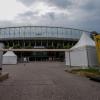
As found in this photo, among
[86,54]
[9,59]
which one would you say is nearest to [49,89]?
[86,54]

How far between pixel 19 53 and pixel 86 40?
72878 mm

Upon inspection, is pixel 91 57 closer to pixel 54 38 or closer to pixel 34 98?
pixel 34 98

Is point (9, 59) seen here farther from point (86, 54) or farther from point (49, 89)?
point (49, 89)

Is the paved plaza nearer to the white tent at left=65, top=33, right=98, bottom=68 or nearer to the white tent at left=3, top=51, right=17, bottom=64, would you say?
the white tent at left=65, top=33, right=98, bottom=68

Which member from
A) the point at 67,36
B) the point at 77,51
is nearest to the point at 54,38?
the point at 67,36

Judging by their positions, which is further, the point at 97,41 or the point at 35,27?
the point at 35,27

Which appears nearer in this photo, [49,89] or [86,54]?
[49,89]

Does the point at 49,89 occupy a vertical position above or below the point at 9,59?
below

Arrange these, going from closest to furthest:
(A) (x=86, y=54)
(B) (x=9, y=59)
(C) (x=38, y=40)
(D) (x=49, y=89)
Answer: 1. (D) (x=49, y=89)
2. (A) (x=86, y=54)
3. (B) (x=9, y=59)
4. (C) (x=38, y=40)

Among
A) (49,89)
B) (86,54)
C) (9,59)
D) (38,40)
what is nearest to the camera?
(49,89)

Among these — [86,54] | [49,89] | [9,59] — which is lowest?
[49,89]

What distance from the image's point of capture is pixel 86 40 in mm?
31344

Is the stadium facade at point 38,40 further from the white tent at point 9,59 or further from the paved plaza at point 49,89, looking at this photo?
the paved plaza at point 49,89

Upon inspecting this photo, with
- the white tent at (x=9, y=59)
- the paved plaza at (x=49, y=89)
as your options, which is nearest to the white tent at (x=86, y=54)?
the paved plaza at (x=49, y=89)
